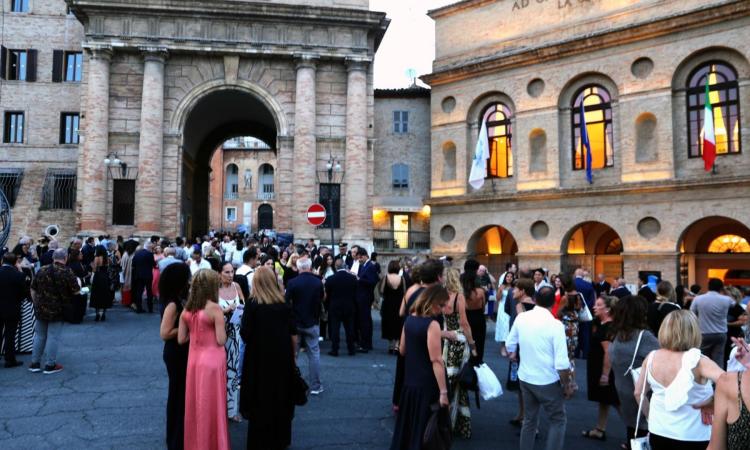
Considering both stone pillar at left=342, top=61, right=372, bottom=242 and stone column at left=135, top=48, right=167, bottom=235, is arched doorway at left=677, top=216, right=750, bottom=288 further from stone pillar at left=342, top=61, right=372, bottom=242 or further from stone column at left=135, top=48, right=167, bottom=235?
stone column at left=135, top=48, right=167, bottom=235

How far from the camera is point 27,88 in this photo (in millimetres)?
31922

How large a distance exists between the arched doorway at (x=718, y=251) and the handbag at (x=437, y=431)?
72.8 feet

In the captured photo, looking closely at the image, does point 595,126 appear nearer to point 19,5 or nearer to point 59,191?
point 59,191

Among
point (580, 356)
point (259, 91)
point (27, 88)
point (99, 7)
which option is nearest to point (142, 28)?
point (99, 7)

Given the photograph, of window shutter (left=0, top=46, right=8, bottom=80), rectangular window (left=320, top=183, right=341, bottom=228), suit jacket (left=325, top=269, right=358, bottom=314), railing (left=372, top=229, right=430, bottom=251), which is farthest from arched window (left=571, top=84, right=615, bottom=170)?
window shutter (left=0, top=46, right=8, bottom=80)

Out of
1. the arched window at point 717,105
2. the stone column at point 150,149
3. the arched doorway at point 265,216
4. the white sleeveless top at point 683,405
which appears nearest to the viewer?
Answer: the white sleeveless top at point 683,405

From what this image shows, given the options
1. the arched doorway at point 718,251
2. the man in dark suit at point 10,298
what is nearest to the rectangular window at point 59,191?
the man in dark suit at point 10,298

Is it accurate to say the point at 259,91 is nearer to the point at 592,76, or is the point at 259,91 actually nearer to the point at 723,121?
the point at 592,76

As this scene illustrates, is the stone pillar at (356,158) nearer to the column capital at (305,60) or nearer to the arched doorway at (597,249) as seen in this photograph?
the column capital at (305,60)

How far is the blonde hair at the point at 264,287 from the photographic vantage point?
644cm

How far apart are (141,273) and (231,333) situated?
951 centimetres

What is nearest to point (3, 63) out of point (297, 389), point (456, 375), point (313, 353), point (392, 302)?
point (392, 302)

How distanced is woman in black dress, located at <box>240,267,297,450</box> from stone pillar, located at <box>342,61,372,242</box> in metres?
20.7

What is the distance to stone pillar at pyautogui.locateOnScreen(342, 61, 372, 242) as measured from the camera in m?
27.3
